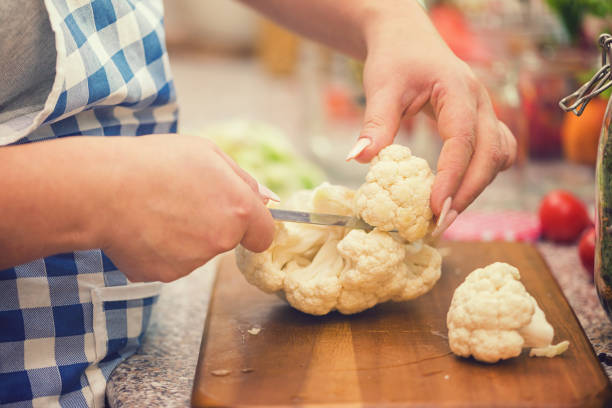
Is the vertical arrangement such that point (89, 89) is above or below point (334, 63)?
above

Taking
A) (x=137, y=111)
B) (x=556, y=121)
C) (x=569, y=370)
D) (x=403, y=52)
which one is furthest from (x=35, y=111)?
(x=556, y=121)

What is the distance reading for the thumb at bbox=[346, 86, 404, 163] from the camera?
888 mm

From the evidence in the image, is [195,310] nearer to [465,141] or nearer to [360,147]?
[360,147]

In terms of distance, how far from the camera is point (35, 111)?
2.60 ft

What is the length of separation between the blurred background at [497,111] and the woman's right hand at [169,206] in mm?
1049

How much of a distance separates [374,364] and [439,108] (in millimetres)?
364

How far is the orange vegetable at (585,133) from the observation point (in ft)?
5.34

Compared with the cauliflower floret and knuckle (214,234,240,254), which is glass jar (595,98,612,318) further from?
knuckle (214,234,240,254)

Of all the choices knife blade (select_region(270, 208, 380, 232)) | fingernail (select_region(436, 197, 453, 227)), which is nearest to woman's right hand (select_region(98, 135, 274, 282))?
knife blade (select_region(270, 208, 380, 232))

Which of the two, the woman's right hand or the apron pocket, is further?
the apron pocket

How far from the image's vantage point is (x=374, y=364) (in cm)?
77

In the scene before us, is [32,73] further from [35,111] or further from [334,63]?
[334,63]

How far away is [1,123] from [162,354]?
379 millimetres

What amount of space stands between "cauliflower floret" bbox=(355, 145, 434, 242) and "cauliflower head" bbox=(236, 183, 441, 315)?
28 millimetres
